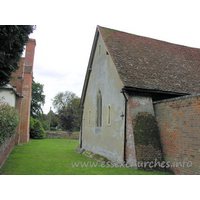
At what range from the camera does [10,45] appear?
285 inches

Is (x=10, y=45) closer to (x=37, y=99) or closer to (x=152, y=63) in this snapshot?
(x=152, y=63)

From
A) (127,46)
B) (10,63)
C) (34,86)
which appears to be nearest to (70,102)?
(34,86)

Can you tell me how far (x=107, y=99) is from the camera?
12062 millimetres

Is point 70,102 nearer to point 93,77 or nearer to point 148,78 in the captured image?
point 93,77

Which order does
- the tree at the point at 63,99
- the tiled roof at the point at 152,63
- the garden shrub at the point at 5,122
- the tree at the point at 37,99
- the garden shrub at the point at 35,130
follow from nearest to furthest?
the garden shrub at the point at 5,122
the tiled roof at the point at 152,63
the garden shrub at the point at 35,130
the tree at the point at 37,99
the tree at the point at 63,99

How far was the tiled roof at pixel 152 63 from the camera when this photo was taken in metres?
9.81

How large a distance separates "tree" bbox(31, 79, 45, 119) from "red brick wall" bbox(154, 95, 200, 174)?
40.5 m

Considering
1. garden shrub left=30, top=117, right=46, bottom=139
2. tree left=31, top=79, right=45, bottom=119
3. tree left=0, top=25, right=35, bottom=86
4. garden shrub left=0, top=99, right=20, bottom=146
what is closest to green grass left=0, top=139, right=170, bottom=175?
garden shrub left=0, top=99, right=20, bottom=146

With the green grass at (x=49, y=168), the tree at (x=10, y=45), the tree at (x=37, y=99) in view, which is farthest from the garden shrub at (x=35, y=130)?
the tree at (x=10, y=45)

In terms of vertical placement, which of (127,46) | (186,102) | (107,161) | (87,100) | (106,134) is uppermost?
(127,46)

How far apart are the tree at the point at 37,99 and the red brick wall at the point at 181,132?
40.5m

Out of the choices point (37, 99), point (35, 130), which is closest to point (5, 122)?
point (35, 130)

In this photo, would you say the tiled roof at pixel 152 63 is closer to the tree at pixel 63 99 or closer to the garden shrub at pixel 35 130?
the garden shrub at pixel 35 130

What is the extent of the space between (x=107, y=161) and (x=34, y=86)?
1636 inches
